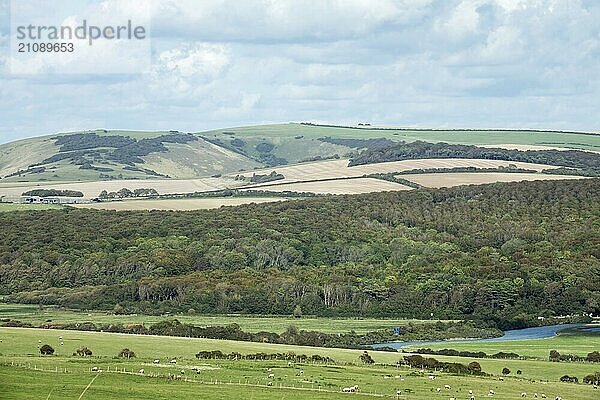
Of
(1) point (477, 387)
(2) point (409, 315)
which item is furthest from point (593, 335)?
(1) point (477, 387)

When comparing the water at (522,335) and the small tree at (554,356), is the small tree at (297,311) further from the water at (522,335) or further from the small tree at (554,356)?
the small tree at (554,356)

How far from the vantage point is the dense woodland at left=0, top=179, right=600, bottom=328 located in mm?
142500

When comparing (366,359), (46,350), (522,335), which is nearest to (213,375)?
(46,350)

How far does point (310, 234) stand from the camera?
177375 mm

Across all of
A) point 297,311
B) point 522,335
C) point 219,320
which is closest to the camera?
point 522,335

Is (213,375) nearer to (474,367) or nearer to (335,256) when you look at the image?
(474,367)

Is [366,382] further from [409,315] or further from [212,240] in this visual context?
[212,240]

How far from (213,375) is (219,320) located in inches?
2124

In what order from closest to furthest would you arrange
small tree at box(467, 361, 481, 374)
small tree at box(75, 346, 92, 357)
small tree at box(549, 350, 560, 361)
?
small tree at box(467, 361, 481, 374), small tree at box(75, 346, 92, 357), small tree at box(549, 350, 560, 361)

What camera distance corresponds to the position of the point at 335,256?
169625mm

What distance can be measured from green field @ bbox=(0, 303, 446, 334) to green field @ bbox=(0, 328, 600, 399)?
21.5 m

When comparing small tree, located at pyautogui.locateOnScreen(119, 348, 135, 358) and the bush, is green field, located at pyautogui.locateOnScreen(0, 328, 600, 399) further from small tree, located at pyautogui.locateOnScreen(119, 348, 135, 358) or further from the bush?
small tree, located at pyautogui.locateOnScreen(119, 348, 135, 358)

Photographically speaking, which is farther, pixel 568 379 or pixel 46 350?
pixel 568 379

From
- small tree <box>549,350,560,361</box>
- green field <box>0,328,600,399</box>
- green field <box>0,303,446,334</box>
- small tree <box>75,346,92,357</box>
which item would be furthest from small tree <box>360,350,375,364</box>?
green field <box>0,303,446,334</box>
